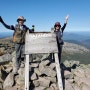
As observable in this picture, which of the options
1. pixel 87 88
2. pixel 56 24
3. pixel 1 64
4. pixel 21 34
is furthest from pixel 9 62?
pixel 87 88

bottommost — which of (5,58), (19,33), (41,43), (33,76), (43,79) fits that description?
(43,79)

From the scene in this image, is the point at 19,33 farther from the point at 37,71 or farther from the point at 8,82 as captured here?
the point at 8,82

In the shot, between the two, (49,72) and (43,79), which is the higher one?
(49,72)

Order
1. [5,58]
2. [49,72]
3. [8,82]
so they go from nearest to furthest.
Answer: [8,82] < [49,72] < [5,58]

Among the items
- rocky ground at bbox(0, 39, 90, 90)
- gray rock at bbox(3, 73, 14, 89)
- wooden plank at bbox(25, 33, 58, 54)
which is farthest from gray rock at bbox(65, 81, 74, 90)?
gray rock at bbox(3, 73, 14, 89)

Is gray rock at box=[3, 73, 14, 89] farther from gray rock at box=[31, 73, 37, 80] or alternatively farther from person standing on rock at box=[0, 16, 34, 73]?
gray rock at box=[31, 73, 37, 80]

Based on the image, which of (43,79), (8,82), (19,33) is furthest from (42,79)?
(19,33)

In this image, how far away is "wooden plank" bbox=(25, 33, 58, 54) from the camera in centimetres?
1616

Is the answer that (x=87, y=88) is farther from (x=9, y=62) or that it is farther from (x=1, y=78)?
(x=9, y=62)

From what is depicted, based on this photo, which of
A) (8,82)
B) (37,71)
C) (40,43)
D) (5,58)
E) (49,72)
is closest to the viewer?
(8,82)

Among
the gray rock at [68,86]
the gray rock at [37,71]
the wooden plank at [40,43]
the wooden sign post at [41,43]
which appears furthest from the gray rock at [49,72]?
the wooden plank at [40,43]

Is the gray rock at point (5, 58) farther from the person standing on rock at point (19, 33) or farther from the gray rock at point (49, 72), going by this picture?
the gray rock at point (49, 72)

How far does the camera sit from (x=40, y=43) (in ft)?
53.6

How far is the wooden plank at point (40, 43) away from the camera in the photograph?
1616 centimetres
